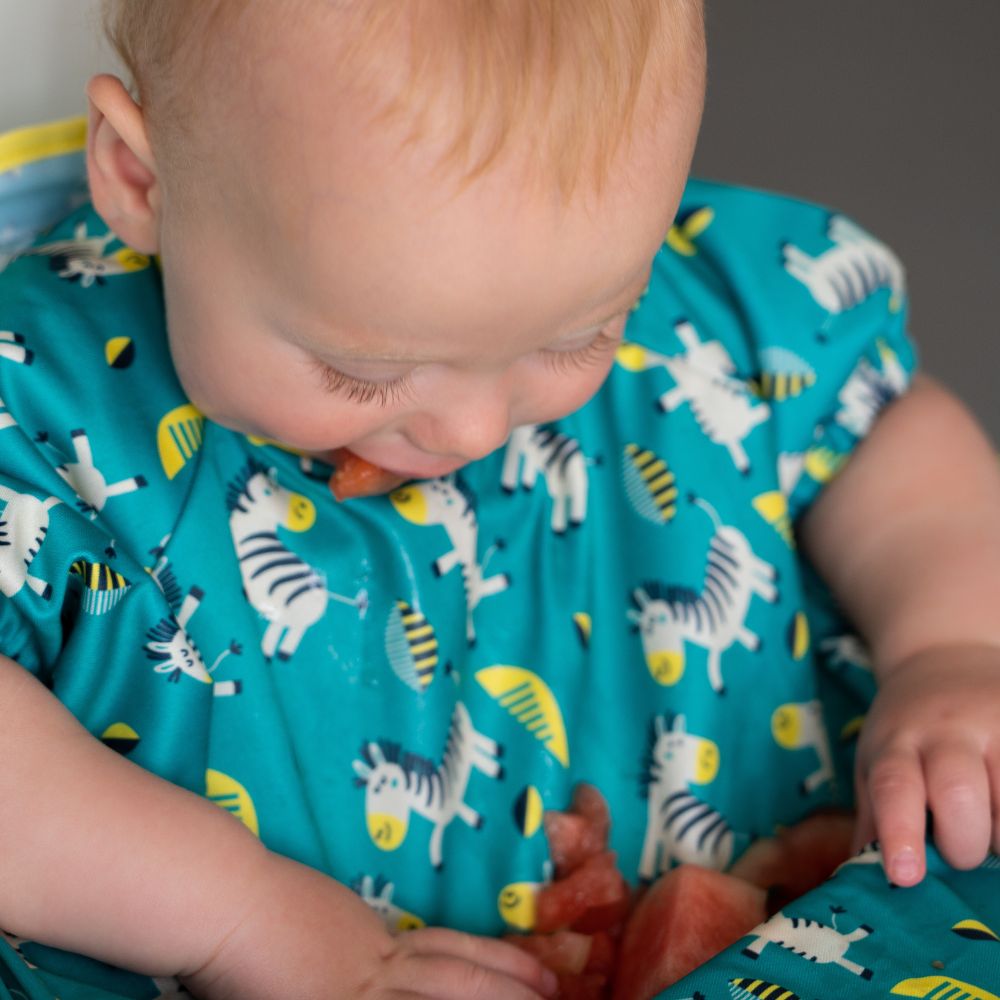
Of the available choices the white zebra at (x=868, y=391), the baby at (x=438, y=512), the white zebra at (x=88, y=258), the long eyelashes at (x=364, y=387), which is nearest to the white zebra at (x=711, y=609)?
the baby at (x=438, y=512)

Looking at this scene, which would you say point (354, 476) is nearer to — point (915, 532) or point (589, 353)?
point (589, 353)

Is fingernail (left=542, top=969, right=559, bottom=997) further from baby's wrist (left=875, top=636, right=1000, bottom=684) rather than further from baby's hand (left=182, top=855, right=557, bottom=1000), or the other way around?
baby's wrist (left=875, top=636, right=1000, bottom=684)

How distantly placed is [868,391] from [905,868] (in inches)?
13.6

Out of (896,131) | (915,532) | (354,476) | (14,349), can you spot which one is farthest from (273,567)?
(896,131)

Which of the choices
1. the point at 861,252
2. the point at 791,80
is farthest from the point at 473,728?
the point at 791,80

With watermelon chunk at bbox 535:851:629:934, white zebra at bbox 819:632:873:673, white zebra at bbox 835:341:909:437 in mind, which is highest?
white zebra at bbox 835:341:909:437

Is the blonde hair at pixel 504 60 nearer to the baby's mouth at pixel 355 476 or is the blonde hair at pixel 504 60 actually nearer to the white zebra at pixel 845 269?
the baby's mouth at pixel 355 476

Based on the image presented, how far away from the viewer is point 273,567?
2.55ft

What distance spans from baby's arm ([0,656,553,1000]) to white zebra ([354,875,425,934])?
0.28 feet

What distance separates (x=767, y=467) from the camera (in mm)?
912

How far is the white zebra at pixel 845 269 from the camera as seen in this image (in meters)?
0.94

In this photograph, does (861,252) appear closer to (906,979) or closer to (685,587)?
(685,587)

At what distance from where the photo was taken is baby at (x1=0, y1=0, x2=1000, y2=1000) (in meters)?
0.61

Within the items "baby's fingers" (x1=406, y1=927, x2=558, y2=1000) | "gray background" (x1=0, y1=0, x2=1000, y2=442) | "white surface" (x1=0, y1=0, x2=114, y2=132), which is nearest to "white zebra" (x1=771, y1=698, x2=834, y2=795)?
"baby's fingers" (x1=406, y1=927, x2=558, y2=1000)
